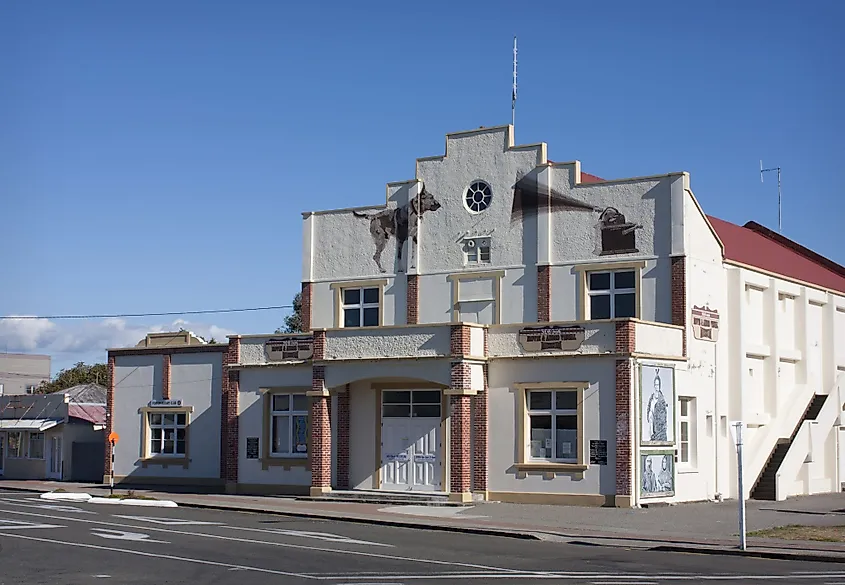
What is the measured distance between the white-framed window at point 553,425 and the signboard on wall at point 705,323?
4.34 meters

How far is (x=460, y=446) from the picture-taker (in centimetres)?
3103

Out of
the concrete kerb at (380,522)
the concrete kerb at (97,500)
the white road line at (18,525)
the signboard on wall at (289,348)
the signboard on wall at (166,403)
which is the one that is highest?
the signboard on wall at (289,348)

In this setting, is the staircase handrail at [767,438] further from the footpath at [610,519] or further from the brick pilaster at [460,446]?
the brick pilaster at [460,446]

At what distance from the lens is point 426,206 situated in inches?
1423

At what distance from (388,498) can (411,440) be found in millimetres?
1735

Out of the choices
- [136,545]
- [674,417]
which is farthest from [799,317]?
[136,545]

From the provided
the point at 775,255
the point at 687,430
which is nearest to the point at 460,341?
the point at 687,430

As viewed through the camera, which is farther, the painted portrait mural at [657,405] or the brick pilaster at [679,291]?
→ the brick pilaster at [679,291]

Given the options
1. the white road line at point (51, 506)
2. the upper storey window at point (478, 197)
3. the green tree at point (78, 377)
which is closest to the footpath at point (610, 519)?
the white road line at point (51, 506)

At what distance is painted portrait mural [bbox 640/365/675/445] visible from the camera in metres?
30.2

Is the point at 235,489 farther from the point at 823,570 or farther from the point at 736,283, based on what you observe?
the point at 823,570

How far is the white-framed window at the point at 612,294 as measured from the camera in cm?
3272

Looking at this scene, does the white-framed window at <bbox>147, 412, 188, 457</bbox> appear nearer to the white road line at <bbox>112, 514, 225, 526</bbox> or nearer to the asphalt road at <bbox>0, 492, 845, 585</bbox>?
the white road line at <bbox>112, 514, 225, 526</bbox>

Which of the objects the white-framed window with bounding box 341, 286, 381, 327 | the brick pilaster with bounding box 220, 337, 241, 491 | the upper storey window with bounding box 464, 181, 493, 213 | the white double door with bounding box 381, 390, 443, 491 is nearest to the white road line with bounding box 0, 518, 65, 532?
the white double door with bounding box 381, 390, 443, 491
